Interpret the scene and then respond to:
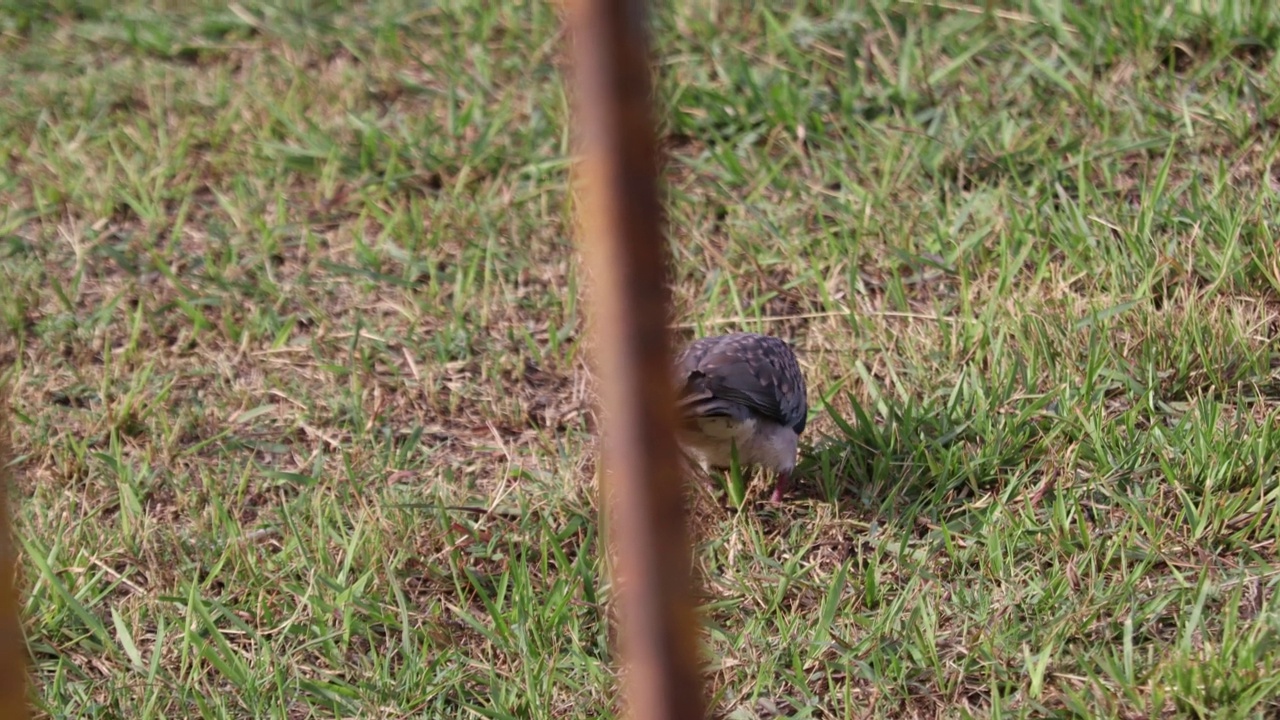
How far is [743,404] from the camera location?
379 centimetres

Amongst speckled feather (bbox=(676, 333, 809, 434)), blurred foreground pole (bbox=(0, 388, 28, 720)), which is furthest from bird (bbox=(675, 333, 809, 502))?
blurred foreground pole (bbox=(0, 388, 28, 720))

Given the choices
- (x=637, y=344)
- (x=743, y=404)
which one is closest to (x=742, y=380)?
(x=743, y=404)

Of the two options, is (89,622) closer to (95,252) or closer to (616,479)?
(95,252)

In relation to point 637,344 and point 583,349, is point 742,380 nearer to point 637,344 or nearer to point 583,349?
point 583,349

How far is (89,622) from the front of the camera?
11.6 feet

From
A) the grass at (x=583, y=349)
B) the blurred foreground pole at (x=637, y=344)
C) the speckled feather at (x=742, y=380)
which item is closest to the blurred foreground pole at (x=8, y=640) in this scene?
the blurred foreground pole at (x=637, y=344)

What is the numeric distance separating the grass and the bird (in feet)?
0.45

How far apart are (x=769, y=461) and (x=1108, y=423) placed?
0.99m

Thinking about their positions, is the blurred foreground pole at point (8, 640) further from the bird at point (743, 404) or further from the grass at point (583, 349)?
the bird at point (743, 404)

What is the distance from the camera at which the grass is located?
11.0ft

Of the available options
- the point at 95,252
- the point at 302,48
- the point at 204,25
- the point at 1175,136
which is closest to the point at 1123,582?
the point at 1175,136

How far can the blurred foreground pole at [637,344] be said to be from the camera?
3.65 feet

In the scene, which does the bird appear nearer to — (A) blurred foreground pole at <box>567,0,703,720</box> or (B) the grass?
(B) the grass

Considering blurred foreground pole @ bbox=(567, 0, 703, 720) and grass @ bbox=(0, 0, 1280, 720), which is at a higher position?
blurred foreground pole @ bbox=(567, 0, 703, 720)
